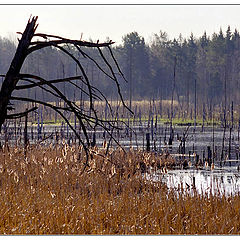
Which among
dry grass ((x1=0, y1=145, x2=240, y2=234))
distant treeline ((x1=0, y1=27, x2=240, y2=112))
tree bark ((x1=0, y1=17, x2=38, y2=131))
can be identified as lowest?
dry grass ((x1=0, y1=145, x2=240, y2=234))

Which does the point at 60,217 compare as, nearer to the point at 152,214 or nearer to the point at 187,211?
the point at 152,214

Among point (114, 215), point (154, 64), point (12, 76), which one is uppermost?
point (154, 64)

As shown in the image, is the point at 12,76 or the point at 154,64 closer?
the point at 12,76

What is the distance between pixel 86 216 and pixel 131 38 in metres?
30.9

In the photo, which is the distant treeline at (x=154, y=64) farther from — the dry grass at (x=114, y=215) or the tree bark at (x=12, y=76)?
the tree bark at (x=12, y=76)

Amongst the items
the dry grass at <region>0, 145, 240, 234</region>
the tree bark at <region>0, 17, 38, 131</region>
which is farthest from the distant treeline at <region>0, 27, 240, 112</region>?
the tree bark at <region>0, 17, 38, 131</region>

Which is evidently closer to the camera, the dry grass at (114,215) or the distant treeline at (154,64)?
the dry grass at (114,215)

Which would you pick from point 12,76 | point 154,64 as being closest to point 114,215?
point 12,76

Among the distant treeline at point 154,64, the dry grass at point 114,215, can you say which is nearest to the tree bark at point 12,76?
the dry grass at point 114,215

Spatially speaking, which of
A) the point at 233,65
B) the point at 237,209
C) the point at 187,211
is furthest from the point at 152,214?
the point at 233,65

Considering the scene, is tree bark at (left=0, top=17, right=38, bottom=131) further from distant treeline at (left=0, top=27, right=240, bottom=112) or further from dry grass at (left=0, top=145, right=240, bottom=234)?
distant treeline at (left=0, top=27, right=240, bottom=112)

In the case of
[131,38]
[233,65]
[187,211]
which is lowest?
[187,211]

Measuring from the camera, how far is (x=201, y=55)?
36094 mm

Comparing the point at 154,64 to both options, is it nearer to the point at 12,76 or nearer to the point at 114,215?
the point at 114,215
